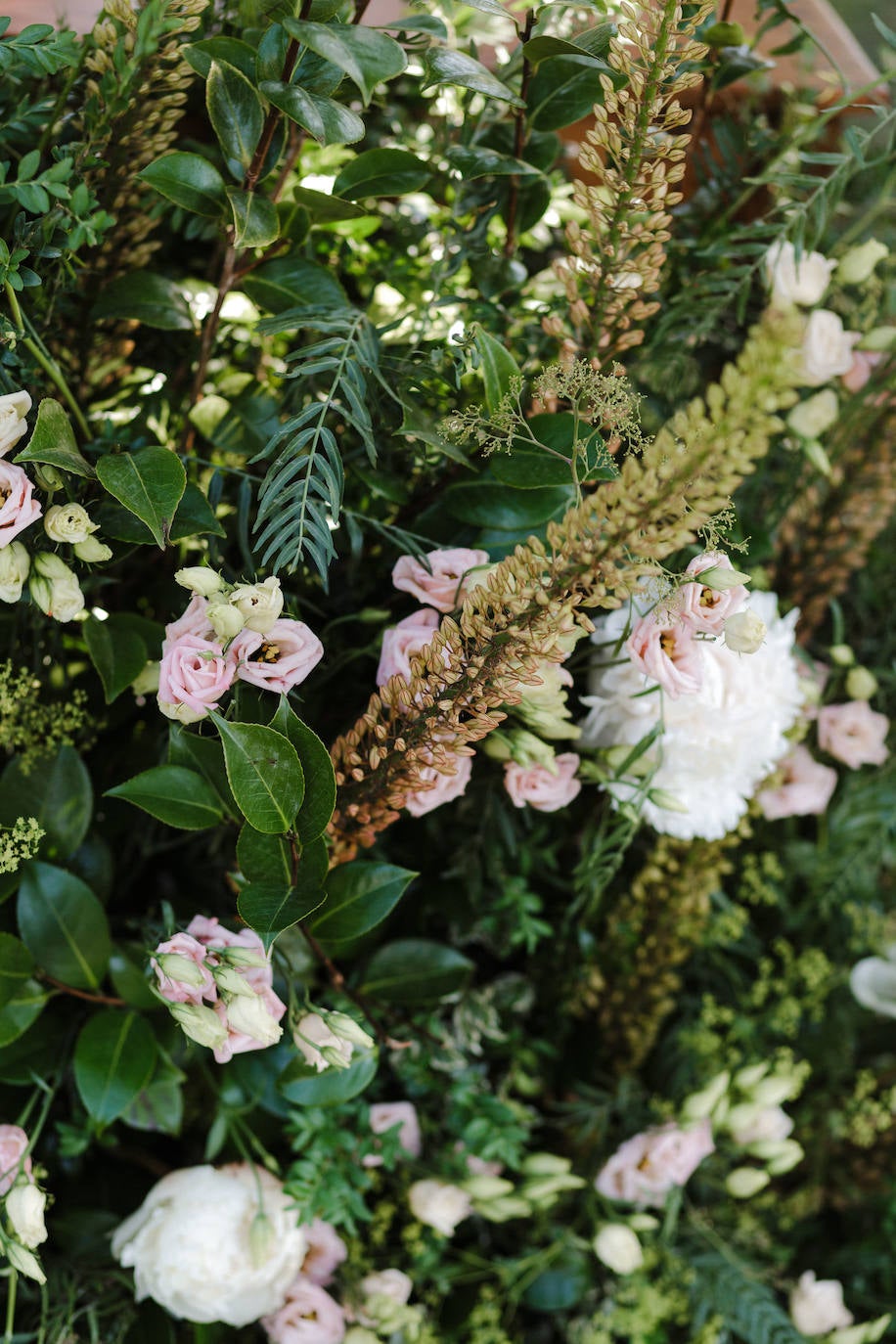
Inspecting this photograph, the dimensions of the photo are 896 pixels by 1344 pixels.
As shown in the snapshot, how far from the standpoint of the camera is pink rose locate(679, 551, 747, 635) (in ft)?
1.51

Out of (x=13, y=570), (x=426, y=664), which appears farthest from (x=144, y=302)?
(x=426, y=664)

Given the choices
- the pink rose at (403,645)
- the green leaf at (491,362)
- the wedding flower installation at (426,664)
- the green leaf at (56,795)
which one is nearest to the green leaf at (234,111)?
the wedding flower installation at (426,664)

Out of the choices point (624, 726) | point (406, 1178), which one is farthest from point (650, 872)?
point (406, 1178)

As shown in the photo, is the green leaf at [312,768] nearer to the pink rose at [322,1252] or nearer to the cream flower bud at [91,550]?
the cream flower bud at [91,550]

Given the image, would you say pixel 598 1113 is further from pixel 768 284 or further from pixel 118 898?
pixel 768 284

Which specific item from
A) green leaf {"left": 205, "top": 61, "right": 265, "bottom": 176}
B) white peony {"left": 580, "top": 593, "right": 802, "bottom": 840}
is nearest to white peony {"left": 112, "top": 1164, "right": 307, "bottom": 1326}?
white peony {"left": 580, "top": 593, "right": 802, "bottom": 840}

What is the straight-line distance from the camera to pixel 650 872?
752 mm

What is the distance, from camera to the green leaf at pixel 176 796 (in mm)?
515

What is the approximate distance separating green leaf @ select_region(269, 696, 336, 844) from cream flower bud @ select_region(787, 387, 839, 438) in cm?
49

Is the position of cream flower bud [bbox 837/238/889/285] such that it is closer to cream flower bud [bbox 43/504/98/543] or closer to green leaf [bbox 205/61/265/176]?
green leaf [bbox 205/61/265/176]

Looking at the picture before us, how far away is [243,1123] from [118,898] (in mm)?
186

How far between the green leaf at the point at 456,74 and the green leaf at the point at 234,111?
87mm

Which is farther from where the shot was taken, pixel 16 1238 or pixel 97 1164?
pixel 97 1164

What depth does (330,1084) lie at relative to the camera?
60 cm
